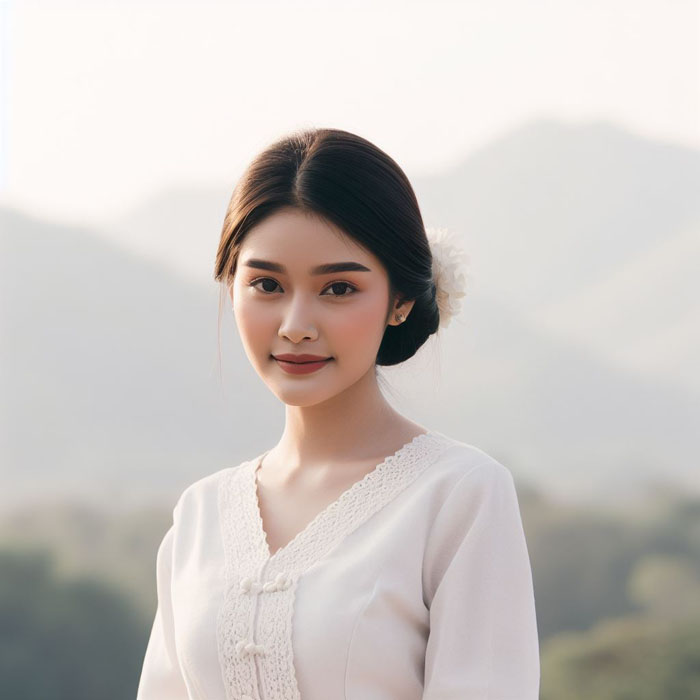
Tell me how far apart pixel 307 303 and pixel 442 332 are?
3356 millimetres

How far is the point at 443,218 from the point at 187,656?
3.48 metres

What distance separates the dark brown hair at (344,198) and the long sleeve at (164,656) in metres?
0.47

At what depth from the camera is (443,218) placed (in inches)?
186

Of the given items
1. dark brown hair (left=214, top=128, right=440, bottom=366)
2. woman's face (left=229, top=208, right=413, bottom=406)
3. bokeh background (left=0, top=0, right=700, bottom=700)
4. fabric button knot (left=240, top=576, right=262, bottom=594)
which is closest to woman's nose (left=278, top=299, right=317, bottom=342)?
woman's face (left=229, top=208, right=413, bottom=406)

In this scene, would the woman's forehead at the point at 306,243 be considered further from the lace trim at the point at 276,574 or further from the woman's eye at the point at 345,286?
the lace trim at the point at 276,574

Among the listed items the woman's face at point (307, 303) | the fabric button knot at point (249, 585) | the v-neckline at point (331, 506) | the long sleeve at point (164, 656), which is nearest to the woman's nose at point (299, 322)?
the woman's face at point (307, 303)

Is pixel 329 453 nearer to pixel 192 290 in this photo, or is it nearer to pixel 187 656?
pixel 187 656

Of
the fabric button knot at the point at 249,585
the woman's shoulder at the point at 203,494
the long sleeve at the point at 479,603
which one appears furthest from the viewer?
the woman's shoulder at the point at 203,494

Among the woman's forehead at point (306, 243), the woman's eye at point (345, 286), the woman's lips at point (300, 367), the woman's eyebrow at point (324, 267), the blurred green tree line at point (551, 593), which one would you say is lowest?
the blurred green tree line at point (551, 593)

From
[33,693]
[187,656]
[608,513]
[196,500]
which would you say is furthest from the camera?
[33,693]

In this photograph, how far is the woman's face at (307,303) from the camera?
1375mm

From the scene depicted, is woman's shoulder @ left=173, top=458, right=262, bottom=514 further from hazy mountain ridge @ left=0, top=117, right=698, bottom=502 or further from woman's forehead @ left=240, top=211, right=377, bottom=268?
hazy mountain ridge @ left=0, top=117, right=698, bottom=502

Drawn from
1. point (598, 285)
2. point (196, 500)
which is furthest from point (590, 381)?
point (196, 500)

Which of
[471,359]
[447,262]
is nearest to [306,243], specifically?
[447,262]
